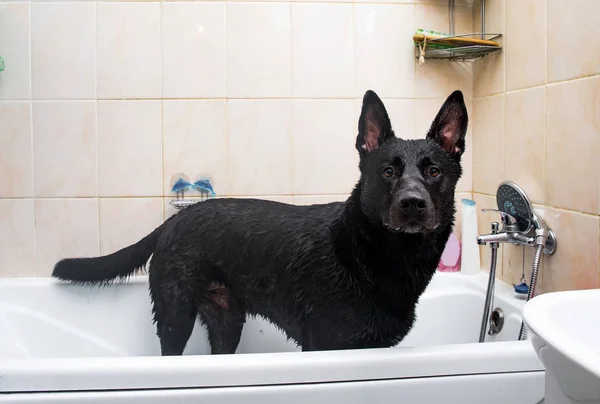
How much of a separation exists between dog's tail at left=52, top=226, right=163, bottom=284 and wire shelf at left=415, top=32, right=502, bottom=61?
3.45 ft

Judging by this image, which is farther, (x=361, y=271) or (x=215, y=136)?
(x=215, y=136)

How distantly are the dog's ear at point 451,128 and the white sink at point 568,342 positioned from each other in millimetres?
444

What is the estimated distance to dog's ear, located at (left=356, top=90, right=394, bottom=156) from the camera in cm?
114

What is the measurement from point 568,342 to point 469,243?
117 centimetres

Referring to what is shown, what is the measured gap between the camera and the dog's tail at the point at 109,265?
4.85 ft

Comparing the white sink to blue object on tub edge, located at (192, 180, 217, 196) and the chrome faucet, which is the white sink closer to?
the chrome faucet

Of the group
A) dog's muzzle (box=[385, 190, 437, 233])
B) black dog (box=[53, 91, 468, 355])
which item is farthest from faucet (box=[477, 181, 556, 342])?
dog's muzzle (box=[385, 190, 437, 233])

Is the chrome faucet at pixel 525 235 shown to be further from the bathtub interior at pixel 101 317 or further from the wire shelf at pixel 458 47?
the wire shelf at pixel 458 47

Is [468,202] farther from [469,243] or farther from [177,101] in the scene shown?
[177,101]

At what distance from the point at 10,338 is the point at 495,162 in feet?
5.43

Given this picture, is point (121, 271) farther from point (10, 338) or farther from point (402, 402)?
point (402, 402)

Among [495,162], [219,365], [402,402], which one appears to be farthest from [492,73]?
[219,365]

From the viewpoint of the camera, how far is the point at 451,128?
1.15 meters

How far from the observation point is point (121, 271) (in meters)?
1.52
